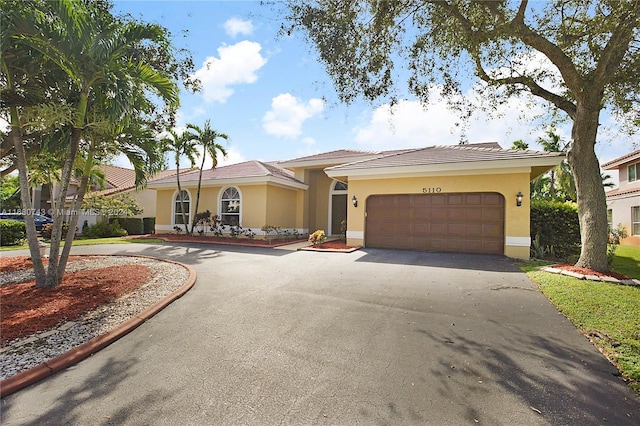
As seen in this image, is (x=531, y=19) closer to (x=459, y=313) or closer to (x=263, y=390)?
(x=459, y=313)

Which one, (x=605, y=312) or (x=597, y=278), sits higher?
(x=597, y=278)

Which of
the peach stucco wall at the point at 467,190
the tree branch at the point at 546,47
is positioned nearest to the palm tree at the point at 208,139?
the peach stucco wall at the point at 467,190

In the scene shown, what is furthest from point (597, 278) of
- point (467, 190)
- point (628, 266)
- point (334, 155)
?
point (334, 155)

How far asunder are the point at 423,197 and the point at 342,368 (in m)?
10.3

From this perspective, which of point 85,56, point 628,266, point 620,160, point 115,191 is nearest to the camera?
point 85,56

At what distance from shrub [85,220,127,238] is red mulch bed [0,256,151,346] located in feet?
48.0

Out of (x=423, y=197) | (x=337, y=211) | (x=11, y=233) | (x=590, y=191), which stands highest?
(x=423, y=197)

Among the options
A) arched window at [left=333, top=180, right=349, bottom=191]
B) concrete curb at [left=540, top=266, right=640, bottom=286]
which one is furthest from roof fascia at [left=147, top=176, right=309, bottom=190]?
concrete curb at [left=540, top=266, right=640, bottom=286]

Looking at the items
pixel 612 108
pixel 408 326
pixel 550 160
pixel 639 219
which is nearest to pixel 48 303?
pixel 408 326

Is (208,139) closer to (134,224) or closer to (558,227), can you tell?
(134,224)

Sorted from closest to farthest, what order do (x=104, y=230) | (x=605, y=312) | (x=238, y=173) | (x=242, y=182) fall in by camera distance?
(x=605, y=312), (x=242, y=182), (x=238, y=173), (x=104, y=230)

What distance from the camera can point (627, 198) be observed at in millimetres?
19391

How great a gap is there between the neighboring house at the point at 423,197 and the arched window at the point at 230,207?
58 mm

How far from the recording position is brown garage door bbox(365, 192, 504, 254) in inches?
453
